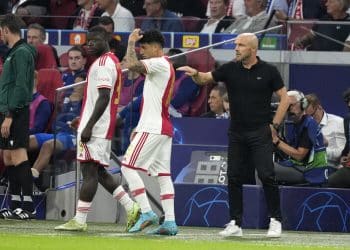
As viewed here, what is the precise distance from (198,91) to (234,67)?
2868 mm

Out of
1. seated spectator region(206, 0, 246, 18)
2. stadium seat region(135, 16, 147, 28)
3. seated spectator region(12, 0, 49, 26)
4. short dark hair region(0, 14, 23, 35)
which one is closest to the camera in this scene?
short dark hair region(0, 14, 23, 35)

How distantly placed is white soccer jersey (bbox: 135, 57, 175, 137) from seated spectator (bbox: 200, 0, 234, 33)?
488 cm

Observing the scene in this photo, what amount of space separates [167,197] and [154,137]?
63cm

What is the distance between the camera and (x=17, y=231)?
13531mm

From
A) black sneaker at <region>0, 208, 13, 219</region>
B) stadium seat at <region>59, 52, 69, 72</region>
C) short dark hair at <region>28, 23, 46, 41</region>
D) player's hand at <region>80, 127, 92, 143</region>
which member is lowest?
black sneaker at <region>0, 208, 13, 219</region>

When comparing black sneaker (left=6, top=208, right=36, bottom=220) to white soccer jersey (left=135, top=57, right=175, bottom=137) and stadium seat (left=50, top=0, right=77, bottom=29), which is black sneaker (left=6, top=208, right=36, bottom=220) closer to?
white soccer jersey (left=135, top=57, right=175, bottom=137)

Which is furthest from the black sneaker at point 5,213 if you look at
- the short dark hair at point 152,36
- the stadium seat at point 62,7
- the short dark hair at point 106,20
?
the stadium seat at point 62,7

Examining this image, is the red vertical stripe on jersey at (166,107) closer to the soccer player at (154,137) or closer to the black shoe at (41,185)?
the soccer player at (154,137)

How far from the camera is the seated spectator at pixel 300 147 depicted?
601 inches

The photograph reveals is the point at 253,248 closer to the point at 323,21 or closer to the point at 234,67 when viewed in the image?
the point at 234,67

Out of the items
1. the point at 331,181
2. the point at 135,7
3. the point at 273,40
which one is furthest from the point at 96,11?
the point at 331,181

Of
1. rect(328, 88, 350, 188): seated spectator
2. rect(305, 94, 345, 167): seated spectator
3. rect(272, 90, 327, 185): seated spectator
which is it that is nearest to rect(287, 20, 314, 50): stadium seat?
rect(305, 94, 345, 167): seated spectator

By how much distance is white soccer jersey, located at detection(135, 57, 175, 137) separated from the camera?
44.0ft

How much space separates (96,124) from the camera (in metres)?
13.6
